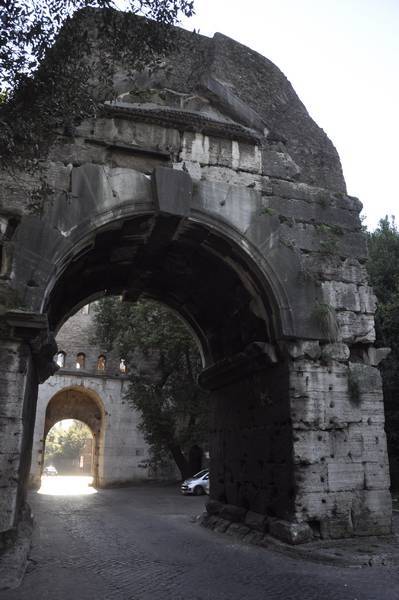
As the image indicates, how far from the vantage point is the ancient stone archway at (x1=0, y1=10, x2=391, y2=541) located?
7031 mm

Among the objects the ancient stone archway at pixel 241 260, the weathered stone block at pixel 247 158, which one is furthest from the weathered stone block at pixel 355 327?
the weathered stone block at pixel 247 158

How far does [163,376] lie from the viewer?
72.4 ft

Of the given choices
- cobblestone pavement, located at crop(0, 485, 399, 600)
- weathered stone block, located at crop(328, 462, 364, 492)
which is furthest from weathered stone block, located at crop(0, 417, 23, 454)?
weathered stone block, located at crop(328, 462, 364, 492)

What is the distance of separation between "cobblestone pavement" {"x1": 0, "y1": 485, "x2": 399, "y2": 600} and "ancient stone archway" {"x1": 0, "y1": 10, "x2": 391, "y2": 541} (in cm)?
77

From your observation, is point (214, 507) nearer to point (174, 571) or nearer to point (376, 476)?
point (376, 476)

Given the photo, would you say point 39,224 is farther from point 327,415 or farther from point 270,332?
point 327,415

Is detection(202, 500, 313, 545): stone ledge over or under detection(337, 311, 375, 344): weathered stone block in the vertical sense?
under

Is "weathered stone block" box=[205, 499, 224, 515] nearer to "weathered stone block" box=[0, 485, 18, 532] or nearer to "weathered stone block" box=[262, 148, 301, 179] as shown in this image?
"weathered stone block" box=[0, 485, 18, 532]

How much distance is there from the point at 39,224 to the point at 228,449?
17.6 feet

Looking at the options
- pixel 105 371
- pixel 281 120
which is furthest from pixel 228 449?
pixel 105 371

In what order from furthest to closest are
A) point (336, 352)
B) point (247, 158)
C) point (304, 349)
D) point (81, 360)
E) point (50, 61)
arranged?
point (81, 360) → point (247, 158) → point (336, 352) → point (304, 349) → point (50, 61)

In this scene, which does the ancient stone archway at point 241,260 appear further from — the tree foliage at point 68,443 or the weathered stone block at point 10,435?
the tree foliage at point 68,443

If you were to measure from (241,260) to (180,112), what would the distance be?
8.37ft

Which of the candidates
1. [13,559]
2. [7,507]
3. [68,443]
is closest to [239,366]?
[7,507]
